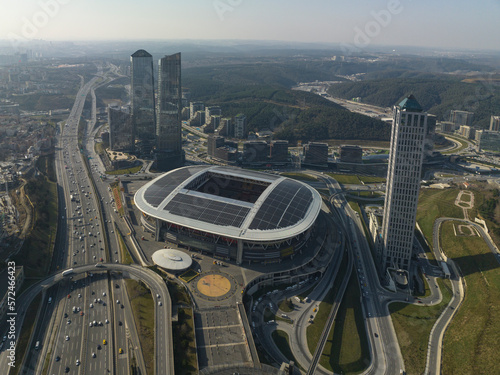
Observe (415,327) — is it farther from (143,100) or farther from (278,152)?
(143,100)

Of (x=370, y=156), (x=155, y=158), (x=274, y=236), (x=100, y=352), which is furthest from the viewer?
(x=370, y=156)

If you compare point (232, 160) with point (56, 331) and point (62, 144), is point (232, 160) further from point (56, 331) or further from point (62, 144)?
point (56, 331)

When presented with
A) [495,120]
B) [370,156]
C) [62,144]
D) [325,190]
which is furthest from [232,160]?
[495,120]

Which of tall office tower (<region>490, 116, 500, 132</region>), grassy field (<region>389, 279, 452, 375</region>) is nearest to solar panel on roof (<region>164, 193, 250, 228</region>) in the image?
grassy field (<region>389, 279, 452, 375</region>)

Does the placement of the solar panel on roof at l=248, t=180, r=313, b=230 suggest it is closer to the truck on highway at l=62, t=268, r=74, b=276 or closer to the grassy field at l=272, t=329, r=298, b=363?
the grassy field at l=272, t=329, r=298, b=363

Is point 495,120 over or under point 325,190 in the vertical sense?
over

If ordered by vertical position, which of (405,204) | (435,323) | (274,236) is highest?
(405,204)

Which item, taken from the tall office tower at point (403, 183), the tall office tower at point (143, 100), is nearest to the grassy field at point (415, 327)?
the tall office tower at point (403, 183)

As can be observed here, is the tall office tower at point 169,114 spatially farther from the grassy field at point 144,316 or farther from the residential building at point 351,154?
the grassy field at point 144,316
